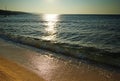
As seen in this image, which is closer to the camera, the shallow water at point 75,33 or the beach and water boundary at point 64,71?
the beach and water boundary at point 64,71

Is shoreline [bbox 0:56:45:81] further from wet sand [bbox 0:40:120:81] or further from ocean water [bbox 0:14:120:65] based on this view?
ocean water [bbox 0:14:120:65]

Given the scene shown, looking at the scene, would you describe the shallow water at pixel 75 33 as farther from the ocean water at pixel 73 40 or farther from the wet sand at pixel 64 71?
the wet sand at pixel 64 71

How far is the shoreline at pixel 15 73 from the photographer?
212 inches

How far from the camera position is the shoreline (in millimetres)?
5387

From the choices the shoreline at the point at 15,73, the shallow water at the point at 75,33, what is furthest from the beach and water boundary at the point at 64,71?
the shallow water at the point at 75,33

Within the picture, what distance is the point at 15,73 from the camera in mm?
5914

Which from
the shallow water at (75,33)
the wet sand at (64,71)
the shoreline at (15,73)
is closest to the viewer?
the shoreline at (15,73)

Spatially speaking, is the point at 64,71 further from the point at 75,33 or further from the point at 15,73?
the point at 75,33

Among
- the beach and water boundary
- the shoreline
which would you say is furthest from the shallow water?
the shoreline

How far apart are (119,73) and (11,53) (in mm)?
5216

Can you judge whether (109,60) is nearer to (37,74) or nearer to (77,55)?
(77,55)

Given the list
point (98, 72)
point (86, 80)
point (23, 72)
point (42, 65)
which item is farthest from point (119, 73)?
point (23, 72)

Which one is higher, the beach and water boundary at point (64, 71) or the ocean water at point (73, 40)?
the beach and water boundary at point (64, 71)

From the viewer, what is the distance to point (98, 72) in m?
6.44
